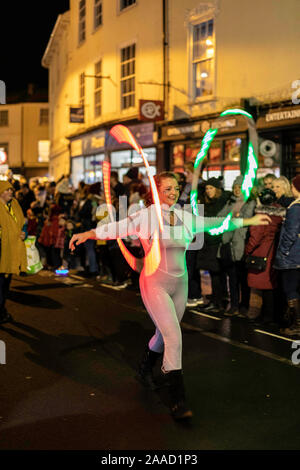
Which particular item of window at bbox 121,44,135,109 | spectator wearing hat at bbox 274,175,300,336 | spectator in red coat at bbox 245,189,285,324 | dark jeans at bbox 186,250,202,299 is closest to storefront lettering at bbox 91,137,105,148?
window at bbox 121,44,135,109

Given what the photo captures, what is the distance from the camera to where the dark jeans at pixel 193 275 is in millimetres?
9922

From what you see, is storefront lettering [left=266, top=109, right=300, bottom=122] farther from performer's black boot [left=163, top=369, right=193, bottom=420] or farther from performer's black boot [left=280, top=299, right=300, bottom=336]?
performer's black boot [left=163, top=369, right=193, bottom=420]

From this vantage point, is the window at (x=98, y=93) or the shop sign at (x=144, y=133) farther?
the window at (x=98, y=93)

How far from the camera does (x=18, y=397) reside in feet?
17.8

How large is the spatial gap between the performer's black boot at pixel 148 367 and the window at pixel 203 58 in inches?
536

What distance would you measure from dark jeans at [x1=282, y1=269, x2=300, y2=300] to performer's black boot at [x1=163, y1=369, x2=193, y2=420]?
11.3ft

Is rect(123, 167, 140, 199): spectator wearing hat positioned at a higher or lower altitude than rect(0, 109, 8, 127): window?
lower

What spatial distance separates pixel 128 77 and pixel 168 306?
18.6 metres

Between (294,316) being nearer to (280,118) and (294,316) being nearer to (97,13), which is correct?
(280,118)

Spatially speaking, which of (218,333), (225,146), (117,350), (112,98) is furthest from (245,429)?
(112,98)

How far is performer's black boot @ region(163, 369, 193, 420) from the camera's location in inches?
191

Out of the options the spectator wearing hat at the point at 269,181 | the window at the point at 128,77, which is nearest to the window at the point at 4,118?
the window at the point at 128,77

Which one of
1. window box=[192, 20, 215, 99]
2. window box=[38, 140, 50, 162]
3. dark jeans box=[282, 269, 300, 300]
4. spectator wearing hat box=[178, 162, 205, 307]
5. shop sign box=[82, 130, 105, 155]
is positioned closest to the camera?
dark jeans box=[282, 269, 300, 300]

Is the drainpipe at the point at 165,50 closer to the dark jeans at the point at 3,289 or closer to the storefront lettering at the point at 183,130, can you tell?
the storefront lettering at the point at 183,130
